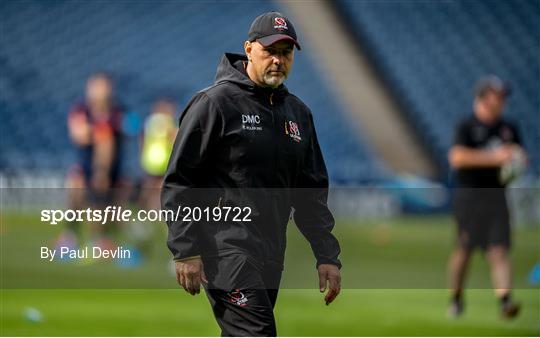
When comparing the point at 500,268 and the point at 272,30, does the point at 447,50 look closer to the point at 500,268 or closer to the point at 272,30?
the point at 500,268

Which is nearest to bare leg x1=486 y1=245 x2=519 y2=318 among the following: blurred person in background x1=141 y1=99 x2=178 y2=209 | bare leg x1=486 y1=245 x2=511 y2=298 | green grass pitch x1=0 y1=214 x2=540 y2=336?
bare leg x1=486 y1=245 x2=511 y2=298

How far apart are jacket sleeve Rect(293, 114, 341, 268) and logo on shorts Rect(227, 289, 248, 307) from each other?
0.58 metres

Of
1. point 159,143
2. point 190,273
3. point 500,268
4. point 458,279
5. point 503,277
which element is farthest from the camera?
point 159,143

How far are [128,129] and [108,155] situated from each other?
3.64m

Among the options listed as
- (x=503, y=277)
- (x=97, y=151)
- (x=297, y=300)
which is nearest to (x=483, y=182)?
(x=503, y=277)

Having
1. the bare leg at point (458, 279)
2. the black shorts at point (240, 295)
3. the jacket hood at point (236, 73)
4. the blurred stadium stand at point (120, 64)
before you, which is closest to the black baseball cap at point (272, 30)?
the jacket hood at point (236, 73)

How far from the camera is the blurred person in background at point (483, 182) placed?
10023mm

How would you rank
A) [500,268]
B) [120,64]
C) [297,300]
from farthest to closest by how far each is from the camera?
1. [120,64]
2. [297,300]
3. [500,268]

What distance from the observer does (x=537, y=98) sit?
89.9 feet

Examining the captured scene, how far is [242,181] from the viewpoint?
16.9 ft

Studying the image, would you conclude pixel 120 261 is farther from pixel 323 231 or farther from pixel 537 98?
pixel 537 98

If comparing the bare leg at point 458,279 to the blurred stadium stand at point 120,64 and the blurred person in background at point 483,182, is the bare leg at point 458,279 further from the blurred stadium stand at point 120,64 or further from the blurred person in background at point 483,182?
the blurred stadium stand at point 120,64

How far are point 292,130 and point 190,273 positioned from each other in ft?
3.05

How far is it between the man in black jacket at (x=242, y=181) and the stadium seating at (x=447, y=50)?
2130 cm
